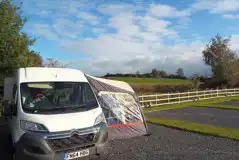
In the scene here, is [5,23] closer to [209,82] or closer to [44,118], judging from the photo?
[44,118]

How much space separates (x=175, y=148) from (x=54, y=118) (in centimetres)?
397

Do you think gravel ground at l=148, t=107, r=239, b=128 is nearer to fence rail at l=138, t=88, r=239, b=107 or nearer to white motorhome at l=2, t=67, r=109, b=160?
fence rail at l=138, t=88, r=239, b=107

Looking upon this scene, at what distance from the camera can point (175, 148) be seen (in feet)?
26.1

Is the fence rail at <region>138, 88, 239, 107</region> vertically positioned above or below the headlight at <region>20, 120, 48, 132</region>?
below

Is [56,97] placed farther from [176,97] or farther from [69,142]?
[176,97]

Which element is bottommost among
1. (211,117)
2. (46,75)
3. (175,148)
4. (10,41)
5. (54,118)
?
(211,117)

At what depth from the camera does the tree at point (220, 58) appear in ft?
Result: 170

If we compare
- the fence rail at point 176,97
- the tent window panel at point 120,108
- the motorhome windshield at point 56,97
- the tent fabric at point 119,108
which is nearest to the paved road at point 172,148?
the tent fabric at point 119,108

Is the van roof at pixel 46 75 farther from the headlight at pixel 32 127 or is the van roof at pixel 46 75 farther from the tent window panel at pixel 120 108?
the tent window panel at pixel 120 108

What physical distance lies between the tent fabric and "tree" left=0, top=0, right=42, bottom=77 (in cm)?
849

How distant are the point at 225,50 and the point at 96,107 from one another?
56.7m

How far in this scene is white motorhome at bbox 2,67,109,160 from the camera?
5398 mm

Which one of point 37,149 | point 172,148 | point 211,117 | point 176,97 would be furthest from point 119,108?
point 176,97

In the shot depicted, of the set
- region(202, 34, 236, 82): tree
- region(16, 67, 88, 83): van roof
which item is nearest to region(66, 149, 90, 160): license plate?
region(16, 67, 88, 83): van roof
